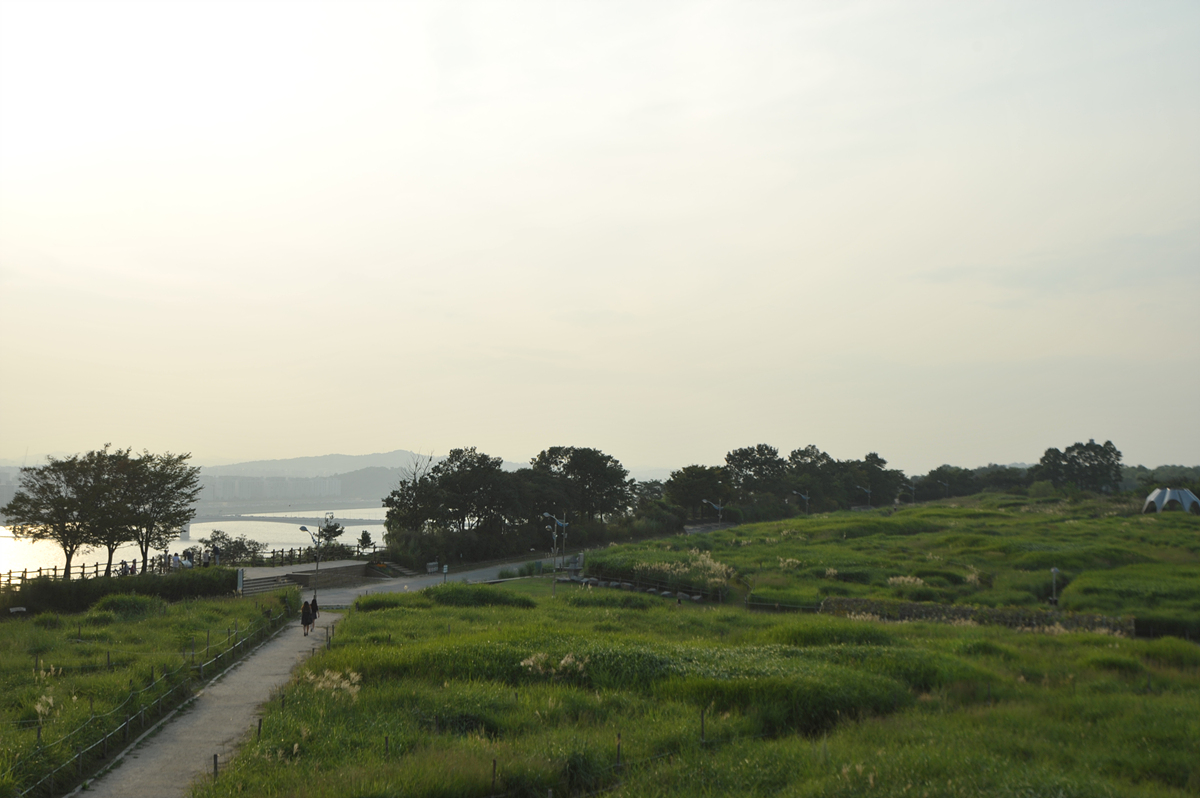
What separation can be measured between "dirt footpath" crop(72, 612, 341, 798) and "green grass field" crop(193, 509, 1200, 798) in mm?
989

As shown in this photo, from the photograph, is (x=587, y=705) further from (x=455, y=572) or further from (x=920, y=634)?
(x=455, y=572)

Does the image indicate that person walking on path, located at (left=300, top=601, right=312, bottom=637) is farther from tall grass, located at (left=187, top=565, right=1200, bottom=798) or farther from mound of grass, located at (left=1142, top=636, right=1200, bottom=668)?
mound of grass, located at (left=1142, top=636, right=1200, bottom=668)

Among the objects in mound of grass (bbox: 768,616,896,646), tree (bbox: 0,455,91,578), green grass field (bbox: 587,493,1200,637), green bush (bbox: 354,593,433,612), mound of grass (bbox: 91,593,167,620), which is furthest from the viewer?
tree (bbox: 0,455,91,578)

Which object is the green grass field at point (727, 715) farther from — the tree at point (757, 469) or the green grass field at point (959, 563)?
the tree at point (757, 469)

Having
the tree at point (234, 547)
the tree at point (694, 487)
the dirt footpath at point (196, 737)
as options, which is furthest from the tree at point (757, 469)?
the dirt footpath at point (196, 737)

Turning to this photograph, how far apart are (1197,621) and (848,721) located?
30.2m

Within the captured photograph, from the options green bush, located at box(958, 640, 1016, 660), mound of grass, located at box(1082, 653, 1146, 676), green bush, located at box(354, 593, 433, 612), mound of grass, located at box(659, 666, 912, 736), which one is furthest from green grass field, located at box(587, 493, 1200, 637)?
mound of grass, located at box(659, 666, 912, 736)

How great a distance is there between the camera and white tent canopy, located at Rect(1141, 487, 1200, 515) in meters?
108

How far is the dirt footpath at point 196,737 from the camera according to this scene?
47.6 feet

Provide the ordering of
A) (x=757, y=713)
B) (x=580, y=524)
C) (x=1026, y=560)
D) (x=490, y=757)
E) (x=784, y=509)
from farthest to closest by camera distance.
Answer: (x=784, y=509)
(x=580, y=524)
(x=1026, y=560)
(x=757, y=713)
(x=490, y=757)

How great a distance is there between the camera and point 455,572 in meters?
71.1

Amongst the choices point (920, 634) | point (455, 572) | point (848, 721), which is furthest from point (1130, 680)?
point (455, 572)

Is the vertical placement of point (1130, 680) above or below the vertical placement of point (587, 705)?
below

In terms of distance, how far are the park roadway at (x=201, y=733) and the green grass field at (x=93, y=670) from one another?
609mm
